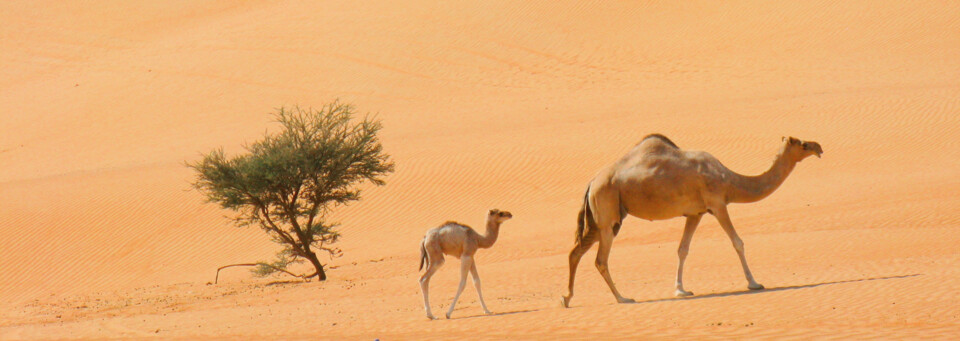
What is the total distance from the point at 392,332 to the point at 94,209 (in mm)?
18403

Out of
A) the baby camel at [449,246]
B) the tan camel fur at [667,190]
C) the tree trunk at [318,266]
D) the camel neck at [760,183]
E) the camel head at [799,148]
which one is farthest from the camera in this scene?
the tree trunk at [318,266]

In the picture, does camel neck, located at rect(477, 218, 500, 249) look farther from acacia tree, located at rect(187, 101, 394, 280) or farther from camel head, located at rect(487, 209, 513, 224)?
acacia tree, located at rect(187, 101, 394, 280)

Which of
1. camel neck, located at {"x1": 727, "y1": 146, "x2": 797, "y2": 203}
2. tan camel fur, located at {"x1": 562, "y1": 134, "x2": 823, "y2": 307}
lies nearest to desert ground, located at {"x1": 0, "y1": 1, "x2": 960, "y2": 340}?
tan camel fur, located at {"x1": 562, "y1": 134, "x2": 823, "y2": 307}

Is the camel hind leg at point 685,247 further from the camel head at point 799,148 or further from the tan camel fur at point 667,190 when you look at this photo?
the camel head at point 799,148

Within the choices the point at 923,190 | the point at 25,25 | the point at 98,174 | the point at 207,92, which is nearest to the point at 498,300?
the point at 923,190

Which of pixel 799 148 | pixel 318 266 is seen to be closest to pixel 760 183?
pixel 799 148

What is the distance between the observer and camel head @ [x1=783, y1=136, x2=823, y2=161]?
559 inches

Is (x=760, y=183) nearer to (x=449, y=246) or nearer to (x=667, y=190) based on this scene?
(x=667, y=190)

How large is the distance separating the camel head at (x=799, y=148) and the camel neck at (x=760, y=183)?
70 millimetres

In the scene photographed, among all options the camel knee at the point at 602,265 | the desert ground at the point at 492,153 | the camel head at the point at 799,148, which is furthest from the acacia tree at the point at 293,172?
the camel head at the point at 799,148

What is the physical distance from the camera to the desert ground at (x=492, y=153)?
14.9 meters

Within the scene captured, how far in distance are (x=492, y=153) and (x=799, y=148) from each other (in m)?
18.4

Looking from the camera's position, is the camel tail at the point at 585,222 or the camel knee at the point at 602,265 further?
the camel tail at the point at 585,222

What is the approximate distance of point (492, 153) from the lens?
3228 centimetres
